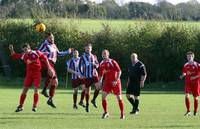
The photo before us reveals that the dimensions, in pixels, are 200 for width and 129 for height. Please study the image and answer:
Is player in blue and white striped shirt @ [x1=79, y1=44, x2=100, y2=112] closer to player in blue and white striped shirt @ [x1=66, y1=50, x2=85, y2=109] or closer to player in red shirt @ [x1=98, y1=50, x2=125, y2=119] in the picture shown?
player in blue and white striped shirt @ [x1=66, y1=50, x2=85, y2=109]

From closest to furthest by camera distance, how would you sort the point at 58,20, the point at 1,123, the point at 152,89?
1. the point at 1,123
2. the point at 152,89
3. the point at 58,20

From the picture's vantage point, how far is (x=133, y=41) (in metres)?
52.3

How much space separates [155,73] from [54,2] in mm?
41912

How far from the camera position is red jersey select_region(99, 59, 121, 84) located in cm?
2134

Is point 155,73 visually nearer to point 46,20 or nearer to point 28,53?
point 46,20

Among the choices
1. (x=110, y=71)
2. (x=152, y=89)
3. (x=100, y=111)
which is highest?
(x=110, y=71)

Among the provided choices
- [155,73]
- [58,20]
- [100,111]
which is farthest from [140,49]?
[100,111]

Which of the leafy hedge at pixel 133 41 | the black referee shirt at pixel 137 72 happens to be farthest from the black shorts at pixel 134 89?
the leafy hedge at pixel 133 41

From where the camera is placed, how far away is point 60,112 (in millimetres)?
23016

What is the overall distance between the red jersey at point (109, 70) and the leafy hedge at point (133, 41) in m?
29.1

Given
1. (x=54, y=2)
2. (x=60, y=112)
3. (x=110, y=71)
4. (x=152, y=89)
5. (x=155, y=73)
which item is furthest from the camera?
(x=54, y=2)

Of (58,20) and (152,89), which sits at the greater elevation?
(58,20)

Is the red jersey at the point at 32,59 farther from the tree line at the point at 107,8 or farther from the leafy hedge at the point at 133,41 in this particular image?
the tree line at the point at 107,8

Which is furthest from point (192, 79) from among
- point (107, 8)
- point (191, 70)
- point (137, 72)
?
point (107, 8)
